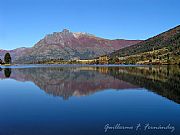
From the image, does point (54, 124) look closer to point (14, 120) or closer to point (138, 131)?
point (14, 120)

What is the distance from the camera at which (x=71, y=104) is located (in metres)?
44.0

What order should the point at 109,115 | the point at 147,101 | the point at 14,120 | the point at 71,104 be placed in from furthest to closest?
the point at 147,101, the point at 71,104, the point at 109,115, the point at 14,120

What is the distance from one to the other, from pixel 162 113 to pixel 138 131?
1089cm

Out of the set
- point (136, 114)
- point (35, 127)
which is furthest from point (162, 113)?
point (35, 127)

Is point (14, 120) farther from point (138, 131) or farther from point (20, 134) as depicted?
point (138, 131)

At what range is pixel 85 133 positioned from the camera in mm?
26125

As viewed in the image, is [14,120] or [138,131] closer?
[138,131]

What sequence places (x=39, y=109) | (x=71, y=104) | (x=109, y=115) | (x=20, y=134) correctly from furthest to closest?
1. (x=71, y=104)
2. (x=39, y=109)
3. (x=109, y=115)
4. (x=20, y=134)

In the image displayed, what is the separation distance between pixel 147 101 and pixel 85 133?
2404 centimetres

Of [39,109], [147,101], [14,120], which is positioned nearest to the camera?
[14,120]

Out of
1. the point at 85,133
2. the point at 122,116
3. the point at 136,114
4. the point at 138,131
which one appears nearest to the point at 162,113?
the point at 136,114

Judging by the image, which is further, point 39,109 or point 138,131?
point 39,109

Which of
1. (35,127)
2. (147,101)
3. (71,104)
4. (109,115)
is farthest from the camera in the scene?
(147,101)

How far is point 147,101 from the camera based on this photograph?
47594mm
